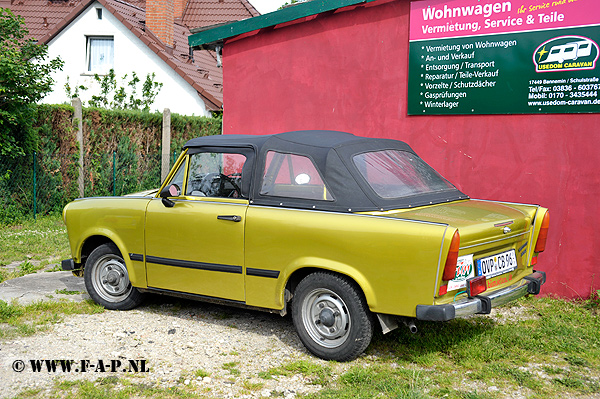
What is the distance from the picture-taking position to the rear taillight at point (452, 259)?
436 cm

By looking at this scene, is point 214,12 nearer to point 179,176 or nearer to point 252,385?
point 179,176

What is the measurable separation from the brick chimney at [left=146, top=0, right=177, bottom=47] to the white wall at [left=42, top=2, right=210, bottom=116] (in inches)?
55.7

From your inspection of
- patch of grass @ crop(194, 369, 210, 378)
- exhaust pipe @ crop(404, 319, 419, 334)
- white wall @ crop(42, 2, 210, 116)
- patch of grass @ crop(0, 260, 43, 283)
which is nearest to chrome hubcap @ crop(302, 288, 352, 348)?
exhaust pipe @ crop(404, 319, 419, 334)

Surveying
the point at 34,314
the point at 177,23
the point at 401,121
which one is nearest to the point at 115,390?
the point at 34,314

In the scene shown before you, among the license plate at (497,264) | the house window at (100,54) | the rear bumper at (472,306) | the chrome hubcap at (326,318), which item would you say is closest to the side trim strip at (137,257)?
the chrome hubcap at (326,318)

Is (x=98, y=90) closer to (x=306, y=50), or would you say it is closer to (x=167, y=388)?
(x=306, y=50)

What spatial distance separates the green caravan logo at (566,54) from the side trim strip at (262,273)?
3.83m

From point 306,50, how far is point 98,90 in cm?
1557

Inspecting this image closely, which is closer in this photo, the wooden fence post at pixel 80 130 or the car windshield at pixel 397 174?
the car windshield at pixel 397 174

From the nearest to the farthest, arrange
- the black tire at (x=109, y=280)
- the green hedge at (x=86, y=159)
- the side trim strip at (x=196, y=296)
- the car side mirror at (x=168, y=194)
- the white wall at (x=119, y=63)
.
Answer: the side trim strip at (x=196, y=296) < the car side mirror at (x=168, y=194) < the black tire at (x=109, y=280) < the green hedge at (x=86, y=159) < the white wall at (x=119, y=63)

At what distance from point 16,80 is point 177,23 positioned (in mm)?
17290

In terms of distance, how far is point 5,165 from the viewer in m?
11.5

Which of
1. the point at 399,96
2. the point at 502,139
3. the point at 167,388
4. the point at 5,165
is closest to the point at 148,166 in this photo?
the point at 5,165

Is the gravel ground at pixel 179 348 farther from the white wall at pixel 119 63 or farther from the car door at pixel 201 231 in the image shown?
the white wall at pixel 119 63
